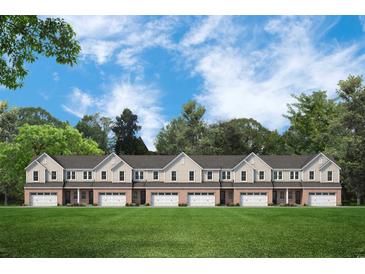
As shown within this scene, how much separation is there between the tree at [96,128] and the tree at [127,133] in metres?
A: 1.43

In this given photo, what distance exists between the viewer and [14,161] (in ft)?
168

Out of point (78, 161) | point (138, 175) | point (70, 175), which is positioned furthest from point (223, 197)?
point (70, 175)

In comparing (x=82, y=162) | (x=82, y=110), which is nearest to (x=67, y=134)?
(x=82, y=162)

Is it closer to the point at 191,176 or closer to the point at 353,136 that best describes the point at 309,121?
the point at 353,136

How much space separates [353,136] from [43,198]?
102ft

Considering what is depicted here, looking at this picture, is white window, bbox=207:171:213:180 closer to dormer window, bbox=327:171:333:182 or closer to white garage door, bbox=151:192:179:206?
white garage door, bbox=151:192:179:206

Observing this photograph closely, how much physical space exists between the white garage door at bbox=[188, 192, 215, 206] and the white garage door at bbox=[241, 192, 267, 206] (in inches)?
120

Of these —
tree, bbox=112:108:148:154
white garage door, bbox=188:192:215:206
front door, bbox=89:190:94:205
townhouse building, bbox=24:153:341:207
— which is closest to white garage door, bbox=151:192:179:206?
townhouse building, bbox=24:153:341:207

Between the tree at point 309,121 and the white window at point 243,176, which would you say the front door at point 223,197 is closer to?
the white window at point 243,176

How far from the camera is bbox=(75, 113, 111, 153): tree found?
219 feet

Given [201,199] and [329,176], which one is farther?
[329,176]

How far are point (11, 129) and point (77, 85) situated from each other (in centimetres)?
4073

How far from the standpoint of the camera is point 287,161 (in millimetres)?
51531

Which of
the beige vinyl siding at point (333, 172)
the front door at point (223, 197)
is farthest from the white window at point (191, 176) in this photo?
the beige vinyl siding at point (333, 172)
